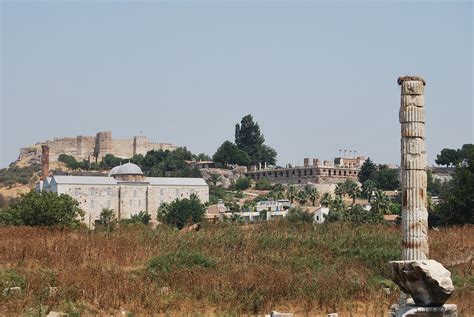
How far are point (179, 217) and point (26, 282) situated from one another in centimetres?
5465

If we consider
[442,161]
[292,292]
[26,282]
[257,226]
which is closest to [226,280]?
[292,292]

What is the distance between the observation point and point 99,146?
13612 cm

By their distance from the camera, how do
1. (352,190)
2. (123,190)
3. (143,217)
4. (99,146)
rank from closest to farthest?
1. (143,217)
2. (123,190)
3. (352,190)
4. (99,146)

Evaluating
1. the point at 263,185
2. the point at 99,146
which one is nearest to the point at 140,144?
the point at 99,146

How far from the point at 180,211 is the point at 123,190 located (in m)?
8.39

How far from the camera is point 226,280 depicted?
20203 mm

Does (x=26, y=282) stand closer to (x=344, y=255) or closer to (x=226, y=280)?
(x=226, y=280)

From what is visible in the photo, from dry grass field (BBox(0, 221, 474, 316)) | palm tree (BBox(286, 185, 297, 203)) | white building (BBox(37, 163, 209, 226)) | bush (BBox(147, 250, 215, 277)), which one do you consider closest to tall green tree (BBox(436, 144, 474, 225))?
dry grass field (BBox(0, 221, 474, 316))

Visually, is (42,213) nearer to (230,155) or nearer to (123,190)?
(123,190)

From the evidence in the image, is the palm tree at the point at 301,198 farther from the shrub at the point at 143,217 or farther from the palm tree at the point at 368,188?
the shrub at the point at 143,217

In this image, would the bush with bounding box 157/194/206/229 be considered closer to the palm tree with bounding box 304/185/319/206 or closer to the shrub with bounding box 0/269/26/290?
the palm tree with bounding box 304/185/319/206

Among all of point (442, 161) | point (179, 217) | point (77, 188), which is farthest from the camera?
point (442, 161)

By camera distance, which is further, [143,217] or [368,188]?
[368,188]

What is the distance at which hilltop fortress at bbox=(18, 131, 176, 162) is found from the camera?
5335 inches
